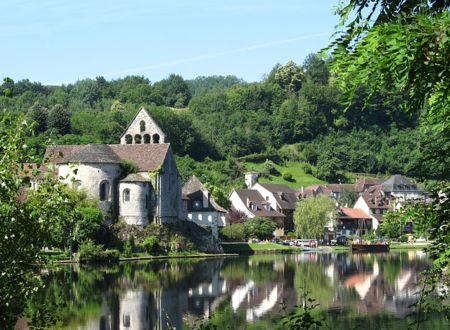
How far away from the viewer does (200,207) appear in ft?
288

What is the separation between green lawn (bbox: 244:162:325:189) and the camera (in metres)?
137

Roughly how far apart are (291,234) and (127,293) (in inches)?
2721

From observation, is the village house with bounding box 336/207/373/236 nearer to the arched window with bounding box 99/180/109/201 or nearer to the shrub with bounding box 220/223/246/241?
the shrub with bounding box 220/223/246/241

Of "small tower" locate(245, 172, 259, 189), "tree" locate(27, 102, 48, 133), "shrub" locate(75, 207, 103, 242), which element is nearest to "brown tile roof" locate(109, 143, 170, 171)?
"shrub" locate(75, 207, 103, 242)

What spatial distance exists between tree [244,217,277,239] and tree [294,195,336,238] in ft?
13.6

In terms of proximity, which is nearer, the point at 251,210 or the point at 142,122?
the point at 142,122

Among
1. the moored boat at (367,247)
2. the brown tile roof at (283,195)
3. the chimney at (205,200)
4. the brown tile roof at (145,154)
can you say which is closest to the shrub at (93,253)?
the brown tile roof at (145,154)

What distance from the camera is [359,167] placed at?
496 ft

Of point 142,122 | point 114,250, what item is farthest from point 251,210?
point 114,250

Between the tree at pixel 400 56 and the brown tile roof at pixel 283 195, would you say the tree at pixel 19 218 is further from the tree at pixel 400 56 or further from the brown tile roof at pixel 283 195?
the brown tile roof at pixel 283 195

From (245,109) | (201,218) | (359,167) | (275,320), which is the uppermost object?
(245,109)

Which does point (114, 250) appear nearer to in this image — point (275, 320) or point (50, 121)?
point (275, 320)

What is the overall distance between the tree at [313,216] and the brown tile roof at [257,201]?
9.44m

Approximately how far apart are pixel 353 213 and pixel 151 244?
6022cm
